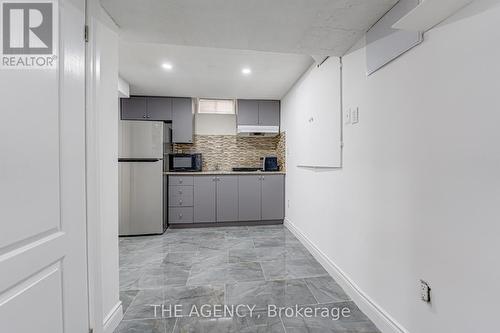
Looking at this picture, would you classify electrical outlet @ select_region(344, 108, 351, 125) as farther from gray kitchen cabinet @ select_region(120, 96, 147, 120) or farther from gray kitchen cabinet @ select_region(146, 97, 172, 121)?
gray kitchen cabinet @ select_region(120, 96, 147, 120)

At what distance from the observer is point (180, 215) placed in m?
3.77

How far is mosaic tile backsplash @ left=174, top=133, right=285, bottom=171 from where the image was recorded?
4.39 m

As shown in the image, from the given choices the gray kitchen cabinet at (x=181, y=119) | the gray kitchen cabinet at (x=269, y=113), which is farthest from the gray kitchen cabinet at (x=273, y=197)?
the gray kitchen cabinet at (x=181, y=119)

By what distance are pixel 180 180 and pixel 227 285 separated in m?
2.20

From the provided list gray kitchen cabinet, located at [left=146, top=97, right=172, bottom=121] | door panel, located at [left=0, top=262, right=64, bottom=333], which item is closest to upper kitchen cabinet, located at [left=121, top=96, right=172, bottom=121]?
gray kitchen cabinet, located at [left=146, top=97, right=172, bottom=121]

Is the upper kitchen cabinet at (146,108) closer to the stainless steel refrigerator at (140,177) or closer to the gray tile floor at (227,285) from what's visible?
the stainless steel refrigerator at (140,177)

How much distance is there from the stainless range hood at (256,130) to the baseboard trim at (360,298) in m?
2.23

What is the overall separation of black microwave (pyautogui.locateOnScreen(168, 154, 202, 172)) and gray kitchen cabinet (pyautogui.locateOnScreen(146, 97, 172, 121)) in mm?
708

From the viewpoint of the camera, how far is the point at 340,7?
136 centimetres

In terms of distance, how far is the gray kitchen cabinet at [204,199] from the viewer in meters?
3.80

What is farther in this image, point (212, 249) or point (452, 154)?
point (212, 249)

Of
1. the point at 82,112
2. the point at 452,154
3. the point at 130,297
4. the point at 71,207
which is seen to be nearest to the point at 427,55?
the point at 452,154

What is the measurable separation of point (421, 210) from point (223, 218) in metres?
3.08

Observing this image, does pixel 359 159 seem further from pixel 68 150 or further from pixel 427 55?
pixel 68 150
